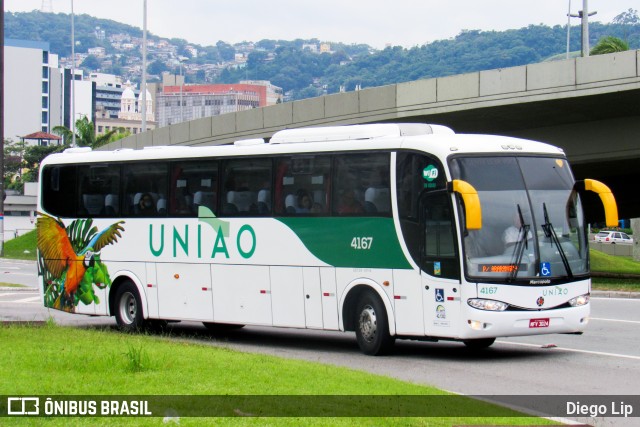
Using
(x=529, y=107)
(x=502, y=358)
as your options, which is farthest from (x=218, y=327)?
(x=529, y=107)

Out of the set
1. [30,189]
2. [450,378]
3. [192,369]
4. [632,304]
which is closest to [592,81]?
[632,304]

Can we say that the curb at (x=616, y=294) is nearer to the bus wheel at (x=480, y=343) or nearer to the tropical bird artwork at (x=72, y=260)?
the bus wheel at (x=480, y=343)

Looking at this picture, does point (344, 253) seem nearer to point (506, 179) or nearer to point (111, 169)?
point (506, 179)

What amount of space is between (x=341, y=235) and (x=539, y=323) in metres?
3.34

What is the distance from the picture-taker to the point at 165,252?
19203 mm

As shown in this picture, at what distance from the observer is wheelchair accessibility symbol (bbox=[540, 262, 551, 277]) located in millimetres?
14867

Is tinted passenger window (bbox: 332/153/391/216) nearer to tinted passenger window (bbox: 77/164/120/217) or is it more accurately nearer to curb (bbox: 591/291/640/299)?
tinted passenger window (bbox: 77/164/120/217)

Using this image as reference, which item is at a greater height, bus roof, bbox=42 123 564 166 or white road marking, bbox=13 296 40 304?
bus roof, bbox=42 123 564 166

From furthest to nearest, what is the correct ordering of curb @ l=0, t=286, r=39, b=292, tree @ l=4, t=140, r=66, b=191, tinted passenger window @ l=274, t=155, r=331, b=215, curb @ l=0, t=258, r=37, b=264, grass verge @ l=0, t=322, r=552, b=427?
tree @ l=4, t=140, r=66, b=191, curb @ l=0, t=258, r=37, b=264, curb @ l=0, t=286, r=39, b=292, tinted passenger window @ l=274, t=155, r=331, b=215, grass verge @ l=0, t=322, r=552, b=427

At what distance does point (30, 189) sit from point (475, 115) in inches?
2844

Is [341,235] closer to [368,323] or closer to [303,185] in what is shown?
[303,185]

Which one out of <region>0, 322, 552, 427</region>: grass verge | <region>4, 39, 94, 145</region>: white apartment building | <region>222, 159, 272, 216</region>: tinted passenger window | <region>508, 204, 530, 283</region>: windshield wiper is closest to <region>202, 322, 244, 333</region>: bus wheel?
<region>222, 159, 272, 216</region>: tinted passenger window

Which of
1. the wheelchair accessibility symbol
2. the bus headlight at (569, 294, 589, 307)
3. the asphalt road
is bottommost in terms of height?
the asphalt road

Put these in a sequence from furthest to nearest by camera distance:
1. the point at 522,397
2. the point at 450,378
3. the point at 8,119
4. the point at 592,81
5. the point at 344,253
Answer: the point at 8,119
the point at 592,81
the point at 344,253
the point at 450,378
the point at 522,397
